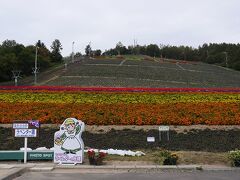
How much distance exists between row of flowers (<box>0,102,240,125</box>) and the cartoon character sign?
258 inches

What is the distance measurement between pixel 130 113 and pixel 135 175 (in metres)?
11.3

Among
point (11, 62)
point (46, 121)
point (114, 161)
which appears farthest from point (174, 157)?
point (11, 62)

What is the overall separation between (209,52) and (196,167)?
160274 millimetres

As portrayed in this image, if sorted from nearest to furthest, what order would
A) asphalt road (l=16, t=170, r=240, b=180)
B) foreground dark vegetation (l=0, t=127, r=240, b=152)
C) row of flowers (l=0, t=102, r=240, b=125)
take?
asphalt road (l=16, t=170, r=240, b=180)
foreground dark vegetation (l=0, t=127, r=240, b=152)
row of flowers (l=0, t=102, r=240, b=125)

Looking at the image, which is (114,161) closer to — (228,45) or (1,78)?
(1,78)

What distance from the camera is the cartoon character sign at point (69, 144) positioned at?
16.3 m

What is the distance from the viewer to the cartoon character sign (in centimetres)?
1634

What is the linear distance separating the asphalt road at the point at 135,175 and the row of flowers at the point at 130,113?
8.72 meters

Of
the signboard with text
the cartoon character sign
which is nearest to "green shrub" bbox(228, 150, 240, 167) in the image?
the cartoon character sign

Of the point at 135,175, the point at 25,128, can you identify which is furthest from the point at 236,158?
the point at 25,128

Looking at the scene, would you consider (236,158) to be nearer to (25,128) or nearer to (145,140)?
(145,140)

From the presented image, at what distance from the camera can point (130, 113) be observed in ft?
82.3

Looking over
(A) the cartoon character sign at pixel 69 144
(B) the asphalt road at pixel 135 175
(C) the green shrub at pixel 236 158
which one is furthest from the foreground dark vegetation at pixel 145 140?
(B) the asphalt road at pixel 135 175

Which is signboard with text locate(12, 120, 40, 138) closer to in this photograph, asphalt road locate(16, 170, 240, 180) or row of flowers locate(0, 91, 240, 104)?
asphalt road locate(16, 170, 240, 180)
